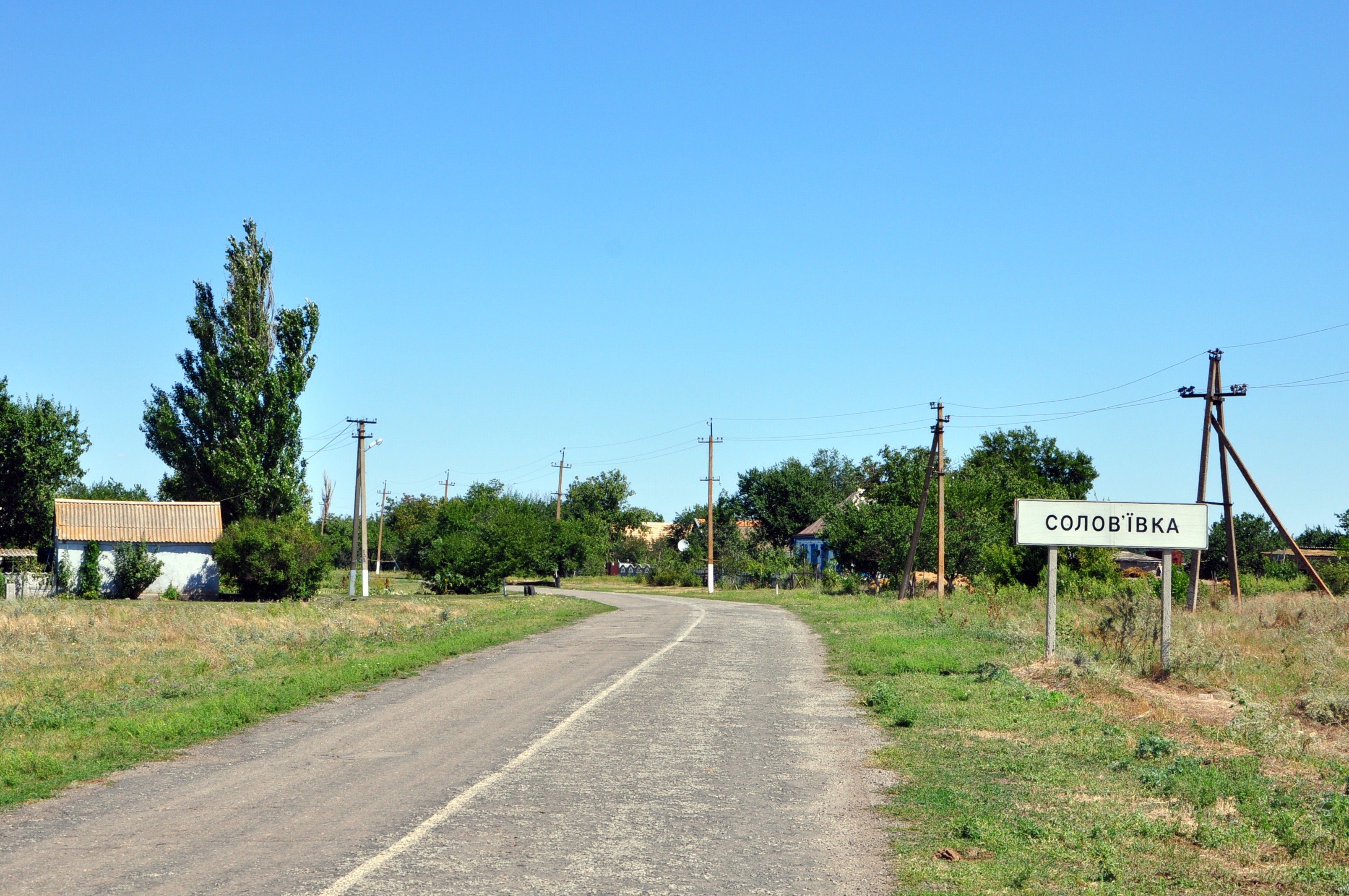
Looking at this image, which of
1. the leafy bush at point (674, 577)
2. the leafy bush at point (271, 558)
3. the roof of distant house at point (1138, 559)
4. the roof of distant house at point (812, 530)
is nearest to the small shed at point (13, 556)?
the leafy bush at point (271, 558)

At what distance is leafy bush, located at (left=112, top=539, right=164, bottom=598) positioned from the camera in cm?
4600

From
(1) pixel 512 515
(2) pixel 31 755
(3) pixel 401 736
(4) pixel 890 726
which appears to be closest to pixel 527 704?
(3) pixel 401 736

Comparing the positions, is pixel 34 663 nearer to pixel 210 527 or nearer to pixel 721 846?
pixel 721 846

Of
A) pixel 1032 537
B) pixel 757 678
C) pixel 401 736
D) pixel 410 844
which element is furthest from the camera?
pixel 1032 537

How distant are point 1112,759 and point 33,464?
2398 inches

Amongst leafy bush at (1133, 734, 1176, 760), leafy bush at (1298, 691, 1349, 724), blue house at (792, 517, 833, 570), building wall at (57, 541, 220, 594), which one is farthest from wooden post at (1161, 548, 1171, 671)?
blue house at (792, 517, 833, 570)

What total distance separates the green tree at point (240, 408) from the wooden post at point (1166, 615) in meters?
39.6

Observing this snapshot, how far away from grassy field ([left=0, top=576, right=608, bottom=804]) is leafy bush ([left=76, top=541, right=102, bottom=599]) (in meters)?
5.63

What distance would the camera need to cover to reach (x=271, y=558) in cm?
4634

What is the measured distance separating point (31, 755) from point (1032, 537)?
636 inches

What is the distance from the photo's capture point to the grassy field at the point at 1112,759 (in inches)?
274

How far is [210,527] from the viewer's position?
48438 millimetres

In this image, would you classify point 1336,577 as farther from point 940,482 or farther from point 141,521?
point 141,521

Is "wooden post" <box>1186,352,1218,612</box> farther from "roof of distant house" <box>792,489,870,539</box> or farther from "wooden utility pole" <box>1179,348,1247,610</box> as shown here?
"roof of distant house" <box>792,489,870,539</box>
